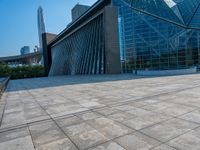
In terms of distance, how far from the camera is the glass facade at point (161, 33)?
27281mm

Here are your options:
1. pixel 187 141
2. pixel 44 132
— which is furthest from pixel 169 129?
pixel 44 132

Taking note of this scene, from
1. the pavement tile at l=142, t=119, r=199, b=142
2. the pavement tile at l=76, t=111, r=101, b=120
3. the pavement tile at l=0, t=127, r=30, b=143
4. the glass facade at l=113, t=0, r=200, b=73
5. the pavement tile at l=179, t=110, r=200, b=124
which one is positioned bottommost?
the pavement tile at l=0, t=127, r=30, b=143

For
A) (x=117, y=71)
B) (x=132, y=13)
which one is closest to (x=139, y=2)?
(x=132, y=13)

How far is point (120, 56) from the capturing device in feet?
101

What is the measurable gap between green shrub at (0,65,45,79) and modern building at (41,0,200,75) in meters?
41.8

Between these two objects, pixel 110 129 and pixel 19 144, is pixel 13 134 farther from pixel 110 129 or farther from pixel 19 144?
pixel 110 129

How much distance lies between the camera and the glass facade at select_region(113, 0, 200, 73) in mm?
27281

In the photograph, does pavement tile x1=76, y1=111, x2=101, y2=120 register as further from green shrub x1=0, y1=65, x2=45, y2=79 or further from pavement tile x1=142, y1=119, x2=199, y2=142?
green shrub x1=0, y1=65, x2=45, y2=79

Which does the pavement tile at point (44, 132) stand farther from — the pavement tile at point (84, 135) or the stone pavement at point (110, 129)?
the pavement tile at point (84, 135)

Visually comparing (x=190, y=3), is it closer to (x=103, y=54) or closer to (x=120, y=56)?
(x=120, y=56)

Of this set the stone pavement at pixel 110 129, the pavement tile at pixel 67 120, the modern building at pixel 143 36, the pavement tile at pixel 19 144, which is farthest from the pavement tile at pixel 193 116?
the modern building at pixel 143 36

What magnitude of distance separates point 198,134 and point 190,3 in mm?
29222

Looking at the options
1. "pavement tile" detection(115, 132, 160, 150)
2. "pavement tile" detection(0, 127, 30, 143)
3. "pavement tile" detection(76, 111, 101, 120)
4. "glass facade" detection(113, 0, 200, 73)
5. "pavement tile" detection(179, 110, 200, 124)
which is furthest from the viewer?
"glass facade" detection(113, 0, 200, 73)

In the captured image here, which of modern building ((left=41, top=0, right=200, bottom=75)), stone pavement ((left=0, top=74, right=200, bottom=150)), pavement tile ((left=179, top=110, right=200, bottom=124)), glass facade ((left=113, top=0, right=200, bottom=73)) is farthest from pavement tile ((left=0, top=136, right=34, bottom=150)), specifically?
glass facade ((left=113, top=0, right=200, bottom=73))
